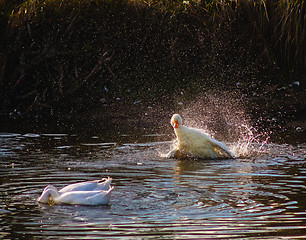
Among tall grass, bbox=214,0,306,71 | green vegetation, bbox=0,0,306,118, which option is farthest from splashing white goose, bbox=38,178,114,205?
tall grass, bbox=214,0,306,71

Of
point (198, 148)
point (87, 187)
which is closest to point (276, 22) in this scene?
point (198, 148)

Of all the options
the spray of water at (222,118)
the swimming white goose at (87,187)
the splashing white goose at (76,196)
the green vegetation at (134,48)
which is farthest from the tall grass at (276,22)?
the splashing white goose at (76,196)

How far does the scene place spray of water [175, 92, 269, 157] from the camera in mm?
12789

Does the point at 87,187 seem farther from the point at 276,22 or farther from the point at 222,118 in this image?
the point at 276,22

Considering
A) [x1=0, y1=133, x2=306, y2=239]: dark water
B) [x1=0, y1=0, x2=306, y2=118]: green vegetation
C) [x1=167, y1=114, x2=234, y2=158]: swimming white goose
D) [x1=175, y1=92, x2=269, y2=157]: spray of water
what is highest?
[x1=0, y1=0, x2=306, y2=118]: green vegetation

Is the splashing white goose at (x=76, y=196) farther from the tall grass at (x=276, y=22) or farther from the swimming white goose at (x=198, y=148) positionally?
the tall grass at (x=276, y=22)

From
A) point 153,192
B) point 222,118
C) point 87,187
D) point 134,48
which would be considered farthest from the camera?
point 134,48

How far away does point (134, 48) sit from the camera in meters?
17.0

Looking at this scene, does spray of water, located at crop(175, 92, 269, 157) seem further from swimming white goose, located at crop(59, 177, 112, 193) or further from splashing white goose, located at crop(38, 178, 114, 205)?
splashing white goose, located at crop(38, 178, 114, 205)

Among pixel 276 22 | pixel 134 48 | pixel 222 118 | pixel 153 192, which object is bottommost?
pixel 153 192

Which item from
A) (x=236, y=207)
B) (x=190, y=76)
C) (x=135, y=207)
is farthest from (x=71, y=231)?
(x=190, y=76)

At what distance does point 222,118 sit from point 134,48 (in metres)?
3.56

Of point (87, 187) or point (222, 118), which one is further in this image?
point (222, 118)

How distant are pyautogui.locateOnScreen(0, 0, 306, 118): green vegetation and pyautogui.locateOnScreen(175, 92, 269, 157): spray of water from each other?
615 millimetres
